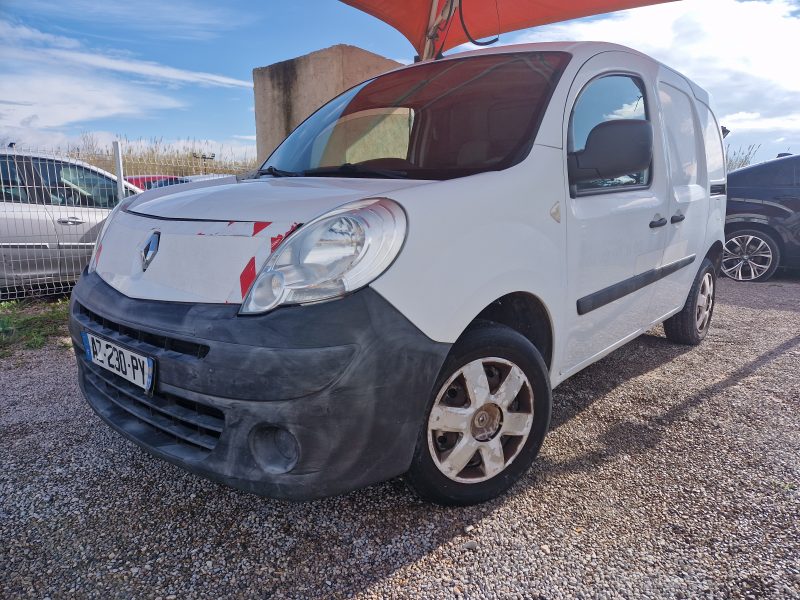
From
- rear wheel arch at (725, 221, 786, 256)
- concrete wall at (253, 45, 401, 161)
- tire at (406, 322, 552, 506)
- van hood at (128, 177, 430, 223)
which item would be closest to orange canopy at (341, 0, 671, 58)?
concrete wall at (253, 45, 401, 161)

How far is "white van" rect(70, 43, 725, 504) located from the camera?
142 cm

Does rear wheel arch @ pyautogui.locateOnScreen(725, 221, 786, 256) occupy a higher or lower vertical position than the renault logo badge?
lower

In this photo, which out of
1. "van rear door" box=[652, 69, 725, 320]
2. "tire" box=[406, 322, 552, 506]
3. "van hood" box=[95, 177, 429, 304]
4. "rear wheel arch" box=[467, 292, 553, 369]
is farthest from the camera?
"van rear door" box=[652, 69, 725, 320]

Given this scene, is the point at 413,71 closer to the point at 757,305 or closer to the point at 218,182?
the point at 218,182

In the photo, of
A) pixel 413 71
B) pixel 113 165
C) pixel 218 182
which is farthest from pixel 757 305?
pixel 113 165

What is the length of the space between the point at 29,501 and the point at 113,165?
4626 mm

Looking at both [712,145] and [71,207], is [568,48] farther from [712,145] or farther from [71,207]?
[71,207]

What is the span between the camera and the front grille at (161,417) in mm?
1530

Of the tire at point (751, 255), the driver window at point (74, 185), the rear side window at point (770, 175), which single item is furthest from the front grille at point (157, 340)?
the rear side window at point (770, 175)

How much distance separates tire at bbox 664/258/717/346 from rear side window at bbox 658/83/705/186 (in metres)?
0.75

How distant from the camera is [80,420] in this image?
8.59 feet

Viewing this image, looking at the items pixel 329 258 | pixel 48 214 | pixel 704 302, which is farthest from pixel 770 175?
pixel 48 214

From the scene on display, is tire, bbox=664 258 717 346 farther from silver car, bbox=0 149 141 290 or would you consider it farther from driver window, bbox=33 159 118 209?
driver window, bbox=33 159 118 209

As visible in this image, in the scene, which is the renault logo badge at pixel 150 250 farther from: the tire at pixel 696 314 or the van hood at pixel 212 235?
the tire at pixel 696 314
